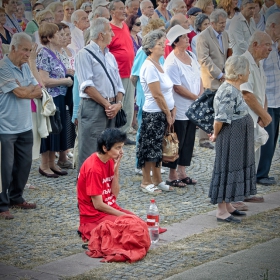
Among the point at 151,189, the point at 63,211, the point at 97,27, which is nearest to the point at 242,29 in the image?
the point at 151,189

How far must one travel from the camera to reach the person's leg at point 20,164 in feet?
26.4

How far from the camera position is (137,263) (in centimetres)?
623

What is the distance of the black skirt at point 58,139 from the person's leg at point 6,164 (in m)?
1.86

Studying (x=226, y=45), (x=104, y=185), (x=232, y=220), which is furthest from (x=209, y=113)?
(x=226, y=45)

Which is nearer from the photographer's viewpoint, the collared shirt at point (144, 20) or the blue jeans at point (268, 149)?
the blue jeans at point (268, 149)

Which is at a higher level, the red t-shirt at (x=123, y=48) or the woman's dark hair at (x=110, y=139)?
the red t-shirt at (x=123, y=48)

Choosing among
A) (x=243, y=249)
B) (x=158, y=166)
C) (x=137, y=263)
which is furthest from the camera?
(x=158, y=166)

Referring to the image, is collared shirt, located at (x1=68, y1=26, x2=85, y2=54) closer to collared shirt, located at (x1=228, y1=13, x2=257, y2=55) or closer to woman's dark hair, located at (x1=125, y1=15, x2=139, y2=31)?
woman's dark hair, located at (x1=125, y1=15, x2=139, y2=31)

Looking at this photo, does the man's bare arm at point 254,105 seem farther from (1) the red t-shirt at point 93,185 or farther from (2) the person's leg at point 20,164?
(2) the person's leg at point 20,164

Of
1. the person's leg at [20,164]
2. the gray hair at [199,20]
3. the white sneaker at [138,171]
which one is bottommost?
the white sneaker at [138,171]

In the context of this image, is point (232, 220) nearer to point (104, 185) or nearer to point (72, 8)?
point (104, 185)

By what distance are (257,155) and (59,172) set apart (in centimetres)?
273

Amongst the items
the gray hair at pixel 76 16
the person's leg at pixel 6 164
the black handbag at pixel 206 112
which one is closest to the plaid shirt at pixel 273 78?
the black handbag at pixel 206 112

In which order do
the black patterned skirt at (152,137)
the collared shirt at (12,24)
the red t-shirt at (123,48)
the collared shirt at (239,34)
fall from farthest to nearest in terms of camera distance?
the collared shirt at (239,34) < the red t-shirt at (123,48) < the collared shirt at (12,24) < the black patterned skirt at (152,137)
